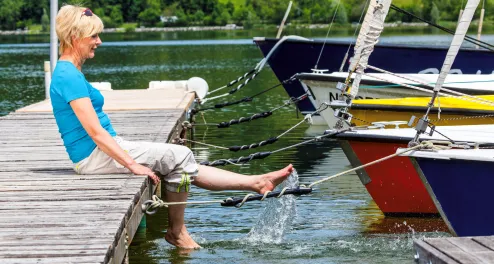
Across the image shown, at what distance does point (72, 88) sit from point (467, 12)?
125 inches

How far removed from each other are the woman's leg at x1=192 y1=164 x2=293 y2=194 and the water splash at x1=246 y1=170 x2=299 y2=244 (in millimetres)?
897

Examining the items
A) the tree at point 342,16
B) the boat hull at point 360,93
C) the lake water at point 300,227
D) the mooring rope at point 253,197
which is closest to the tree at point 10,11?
the tree at point 342,16

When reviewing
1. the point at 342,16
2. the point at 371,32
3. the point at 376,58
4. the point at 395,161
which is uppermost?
the point at 342,16

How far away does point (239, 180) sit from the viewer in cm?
834

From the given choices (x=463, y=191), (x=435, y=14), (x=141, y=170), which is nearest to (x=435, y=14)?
(x=435, y=14)

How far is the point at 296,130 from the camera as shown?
20.0 m

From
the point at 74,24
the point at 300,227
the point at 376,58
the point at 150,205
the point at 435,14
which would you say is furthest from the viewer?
the point at 435,14

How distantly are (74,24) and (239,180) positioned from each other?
1.79 metres

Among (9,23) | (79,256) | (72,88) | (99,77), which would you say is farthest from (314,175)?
(9,23)

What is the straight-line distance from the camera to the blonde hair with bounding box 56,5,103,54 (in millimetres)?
7672

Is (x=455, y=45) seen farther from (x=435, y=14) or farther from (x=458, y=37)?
(x=435, y=14)

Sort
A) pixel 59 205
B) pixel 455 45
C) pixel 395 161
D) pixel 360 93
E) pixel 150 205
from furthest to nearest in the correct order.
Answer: pixel 360 93 → pixel 395 161 → pixel 455 45 → pixel 150 205 → pixel 59 205

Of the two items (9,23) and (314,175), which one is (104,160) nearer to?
(314,175)

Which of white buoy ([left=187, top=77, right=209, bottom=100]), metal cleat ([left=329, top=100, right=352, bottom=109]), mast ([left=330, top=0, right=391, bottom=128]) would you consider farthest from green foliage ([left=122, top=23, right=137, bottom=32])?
metal cleat ([left=329, top=100, right=352, bottom=109])
